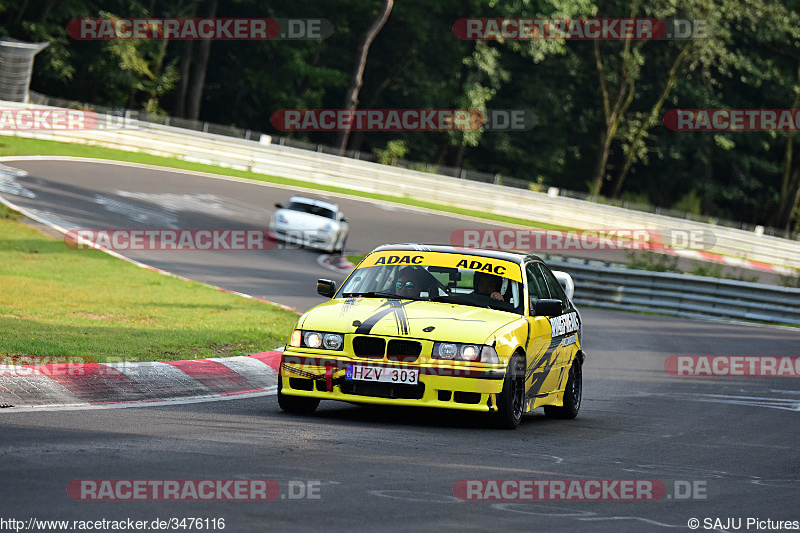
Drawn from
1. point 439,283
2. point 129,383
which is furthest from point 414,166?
point 129,383

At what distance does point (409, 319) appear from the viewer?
939cm

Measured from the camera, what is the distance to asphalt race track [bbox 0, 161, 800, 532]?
5820 millimetres

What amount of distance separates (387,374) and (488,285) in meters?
1.71

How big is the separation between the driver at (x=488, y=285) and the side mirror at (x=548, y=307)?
1.21 feet

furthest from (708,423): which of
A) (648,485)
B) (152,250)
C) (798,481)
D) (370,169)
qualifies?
(370,169)

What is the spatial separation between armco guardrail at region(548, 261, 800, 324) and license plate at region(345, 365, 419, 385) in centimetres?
1740

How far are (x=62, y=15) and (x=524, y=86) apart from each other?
23968 mm

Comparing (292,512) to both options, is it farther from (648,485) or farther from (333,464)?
(648,485)

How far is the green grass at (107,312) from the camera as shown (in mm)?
11328

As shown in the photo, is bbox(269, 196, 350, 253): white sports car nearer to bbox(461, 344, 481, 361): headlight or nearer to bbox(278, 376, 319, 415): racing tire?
bbox(278, 376, 319, 415): racing tire

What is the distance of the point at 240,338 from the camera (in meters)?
13.8

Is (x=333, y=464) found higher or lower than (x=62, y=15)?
lower

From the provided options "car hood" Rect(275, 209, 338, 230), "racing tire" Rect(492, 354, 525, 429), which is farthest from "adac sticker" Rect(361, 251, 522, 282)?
"car hood" Rect(275, 209, 338, 230)

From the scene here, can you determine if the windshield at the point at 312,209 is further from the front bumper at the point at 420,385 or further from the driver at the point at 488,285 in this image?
the front bumper at the point at 420,385
